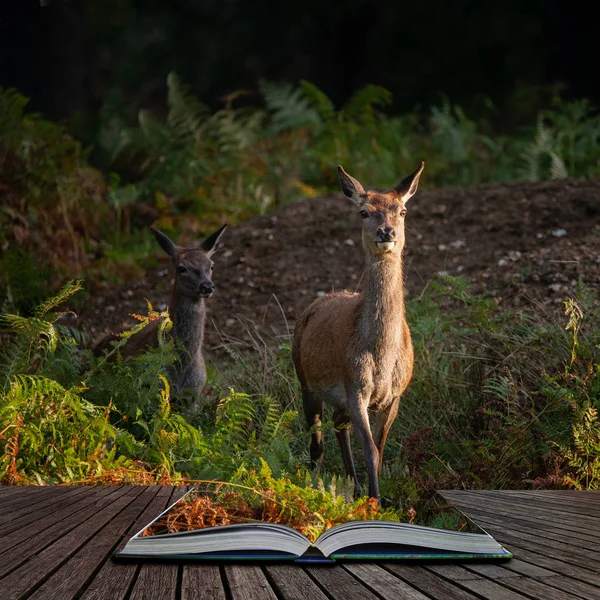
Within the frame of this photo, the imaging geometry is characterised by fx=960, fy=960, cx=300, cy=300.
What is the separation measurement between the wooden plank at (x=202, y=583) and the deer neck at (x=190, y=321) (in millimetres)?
4280

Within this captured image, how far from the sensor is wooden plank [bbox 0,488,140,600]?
2.62 meters

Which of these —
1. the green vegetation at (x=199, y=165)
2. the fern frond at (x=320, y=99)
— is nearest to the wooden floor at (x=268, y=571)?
the green vegetation at (x=199, y=165)

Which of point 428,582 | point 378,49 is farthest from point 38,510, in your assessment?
point 378,49

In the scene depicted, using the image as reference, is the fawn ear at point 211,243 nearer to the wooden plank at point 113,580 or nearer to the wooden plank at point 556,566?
the wooden plank at point 113,580

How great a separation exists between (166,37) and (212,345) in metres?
20.3

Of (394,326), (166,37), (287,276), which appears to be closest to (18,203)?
(287,276)

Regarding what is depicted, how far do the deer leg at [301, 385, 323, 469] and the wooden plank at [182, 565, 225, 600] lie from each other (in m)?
3.47

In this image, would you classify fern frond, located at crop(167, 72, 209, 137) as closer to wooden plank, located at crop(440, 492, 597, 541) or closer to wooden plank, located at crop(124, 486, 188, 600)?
wooden plank, located at crop(440, 492, 597, 541)

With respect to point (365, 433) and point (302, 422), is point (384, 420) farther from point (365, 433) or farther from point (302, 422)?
point (302, 422)

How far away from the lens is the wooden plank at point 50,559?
2.62m

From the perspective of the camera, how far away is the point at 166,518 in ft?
11.9

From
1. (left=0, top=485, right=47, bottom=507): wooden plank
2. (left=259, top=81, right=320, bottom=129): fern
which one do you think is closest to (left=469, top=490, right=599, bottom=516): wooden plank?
(left=0, top=485, right=47, bottom=507): wooden plank

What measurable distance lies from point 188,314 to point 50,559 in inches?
167

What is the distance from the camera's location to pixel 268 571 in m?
2.74
